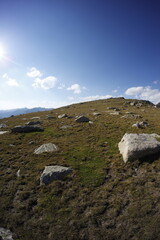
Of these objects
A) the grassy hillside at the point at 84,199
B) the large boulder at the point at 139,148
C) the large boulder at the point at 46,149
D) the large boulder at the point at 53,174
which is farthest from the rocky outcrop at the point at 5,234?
the large boulder at the point at 139,148

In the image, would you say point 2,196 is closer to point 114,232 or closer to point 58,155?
point 58,155

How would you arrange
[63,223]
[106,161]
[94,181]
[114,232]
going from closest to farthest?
1. [114,232]
2. [63,223]
3. [94,181]
4. [106,161]

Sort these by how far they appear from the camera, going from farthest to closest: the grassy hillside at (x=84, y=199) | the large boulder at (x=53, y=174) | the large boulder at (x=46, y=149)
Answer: the large boulder at (x=46, y=149)
the large boulder at (x=53, y=174)
the grassy hillside at (x=84, y=199)

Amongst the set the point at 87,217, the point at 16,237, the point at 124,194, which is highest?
the point at 124,194

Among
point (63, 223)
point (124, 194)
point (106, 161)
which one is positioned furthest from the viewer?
point (106, 161)

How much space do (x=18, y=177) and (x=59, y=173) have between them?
4.20 meters

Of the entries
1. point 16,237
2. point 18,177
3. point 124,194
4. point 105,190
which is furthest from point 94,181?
point 18,177

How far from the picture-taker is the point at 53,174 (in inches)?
471

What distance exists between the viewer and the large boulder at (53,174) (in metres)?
11.5

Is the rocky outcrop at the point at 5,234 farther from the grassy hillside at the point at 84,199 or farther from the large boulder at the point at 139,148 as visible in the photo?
the large boulder at the point at 139,148

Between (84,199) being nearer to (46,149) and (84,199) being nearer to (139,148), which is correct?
(139,148)

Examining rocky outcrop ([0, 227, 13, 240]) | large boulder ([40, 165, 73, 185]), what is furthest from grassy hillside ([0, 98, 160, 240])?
large boulder ([40, 165, 73, 185])

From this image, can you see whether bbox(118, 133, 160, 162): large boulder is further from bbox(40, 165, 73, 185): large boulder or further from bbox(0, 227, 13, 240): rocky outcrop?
bbox(0, 227, 13, 240): rocky outcrop

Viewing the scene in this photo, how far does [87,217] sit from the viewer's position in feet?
27.0
